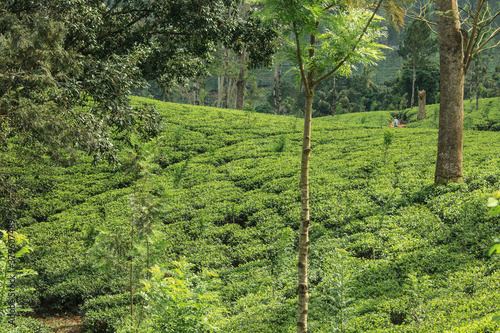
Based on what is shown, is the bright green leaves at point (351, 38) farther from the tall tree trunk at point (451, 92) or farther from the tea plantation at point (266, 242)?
the tall tree trunk at point (451, 92)

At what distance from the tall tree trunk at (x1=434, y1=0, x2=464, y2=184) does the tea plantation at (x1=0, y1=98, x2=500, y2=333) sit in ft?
2.51

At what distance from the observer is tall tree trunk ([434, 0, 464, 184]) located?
Answer: 799 cm

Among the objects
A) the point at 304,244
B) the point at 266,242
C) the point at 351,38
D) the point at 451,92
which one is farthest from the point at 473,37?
the point at 304,244

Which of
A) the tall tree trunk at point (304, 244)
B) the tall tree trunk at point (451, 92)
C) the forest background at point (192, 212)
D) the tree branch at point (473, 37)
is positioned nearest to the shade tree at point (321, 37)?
the tall tree trunk at point (304, 244)

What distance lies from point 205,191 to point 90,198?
13.4 ft

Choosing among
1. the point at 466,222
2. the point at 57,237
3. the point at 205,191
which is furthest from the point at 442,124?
the point at 57,237

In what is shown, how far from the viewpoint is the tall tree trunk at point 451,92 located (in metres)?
7.99

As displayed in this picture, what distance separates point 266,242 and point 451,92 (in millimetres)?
5697

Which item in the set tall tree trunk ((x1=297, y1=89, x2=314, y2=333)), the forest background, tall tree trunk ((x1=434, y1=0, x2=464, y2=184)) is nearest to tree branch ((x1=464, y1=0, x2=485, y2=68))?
tall tree trunk ((x1=434, y1=0, x2=464, y2=184))

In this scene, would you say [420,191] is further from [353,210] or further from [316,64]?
[316,64]

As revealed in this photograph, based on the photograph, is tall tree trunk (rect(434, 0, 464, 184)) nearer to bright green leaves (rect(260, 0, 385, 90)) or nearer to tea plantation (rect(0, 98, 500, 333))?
tea plantation (rect(0, 98, 500, 333))

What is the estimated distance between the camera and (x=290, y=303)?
578 cm

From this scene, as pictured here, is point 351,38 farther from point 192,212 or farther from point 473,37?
point 192,212

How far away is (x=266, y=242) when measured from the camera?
8.02 m
